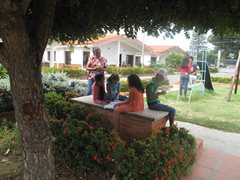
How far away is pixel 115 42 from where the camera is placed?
24.9 meters

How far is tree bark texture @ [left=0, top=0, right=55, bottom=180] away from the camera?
1.87 meters

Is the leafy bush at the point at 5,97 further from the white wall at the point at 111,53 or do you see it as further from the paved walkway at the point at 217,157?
the white wall at the point at 111,53

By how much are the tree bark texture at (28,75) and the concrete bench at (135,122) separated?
57.8 inches

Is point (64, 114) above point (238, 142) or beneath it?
above

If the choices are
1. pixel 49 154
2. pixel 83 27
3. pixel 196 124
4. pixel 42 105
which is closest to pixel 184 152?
pixel 49 154

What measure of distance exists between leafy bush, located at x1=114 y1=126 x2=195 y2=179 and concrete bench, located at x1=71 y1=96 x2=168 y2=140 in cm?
28

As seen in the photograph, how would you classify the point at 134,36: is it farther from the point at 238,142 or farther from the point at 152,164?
the point at 238,142

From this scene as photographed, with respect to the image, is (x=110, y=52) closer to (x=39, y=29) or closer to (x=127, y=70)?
(x=127, y=70)

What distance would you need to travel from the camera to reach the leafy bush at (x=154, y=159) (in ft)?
8.25

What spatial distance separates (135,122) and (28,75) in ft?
6.30

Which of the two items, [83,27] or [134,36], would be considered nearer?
[83,27]

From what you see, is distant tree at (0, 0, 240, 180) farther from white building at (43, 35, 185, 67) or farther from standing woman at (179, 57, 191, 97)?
white building at (43, 35, 185, 67)

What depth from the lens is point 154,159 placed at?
101 inches

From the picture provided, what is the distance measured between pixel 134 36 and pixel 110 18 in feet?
2.69
